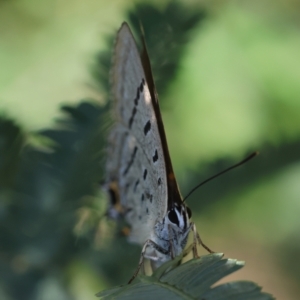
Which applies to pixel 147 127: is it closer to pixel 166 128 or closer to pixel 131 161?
pixel 131 161

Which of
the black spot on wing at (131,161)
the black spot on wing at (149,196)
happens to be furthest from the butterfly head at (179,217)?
the black spot on wing at (131,161)

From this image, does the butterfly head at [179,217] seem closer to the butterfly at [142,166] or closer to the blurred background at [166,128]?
the butterfly at [142,166]

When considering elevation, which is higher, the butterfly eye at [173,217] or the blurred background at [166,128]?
the blurred background at [166,128]

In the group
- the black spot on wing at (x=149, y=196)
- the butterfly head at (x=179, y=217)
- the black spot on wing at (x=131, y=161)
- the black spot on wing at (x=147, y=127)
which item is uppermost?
the black spot on wing at (x=131, y=161)

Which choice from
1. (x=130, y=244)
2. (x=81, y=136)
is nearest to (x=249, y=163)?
(x=130, y=244)

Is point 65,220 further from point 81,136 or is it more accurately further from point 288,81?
point 288,81

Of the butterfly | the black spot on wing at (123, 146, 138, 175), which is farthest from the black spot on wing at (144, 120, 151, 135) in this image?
the black spot on wing at (123, 146, 138, 175)
